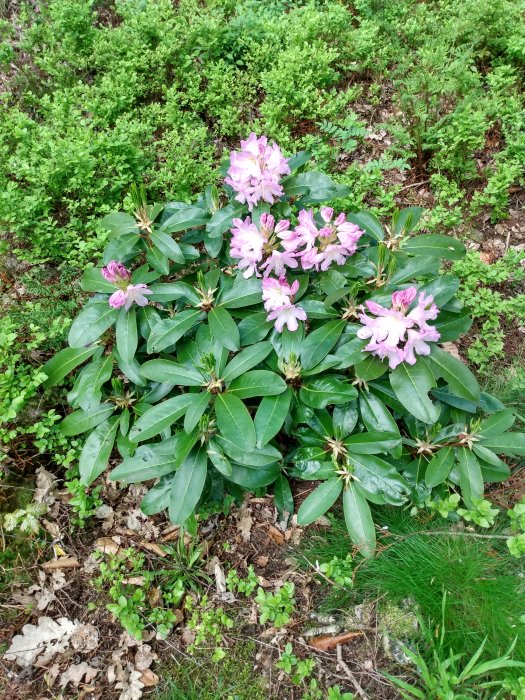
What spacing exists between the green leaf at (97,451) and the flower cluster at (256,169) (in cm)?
108

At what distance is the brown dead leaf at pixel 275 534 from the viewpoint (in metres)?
2.22

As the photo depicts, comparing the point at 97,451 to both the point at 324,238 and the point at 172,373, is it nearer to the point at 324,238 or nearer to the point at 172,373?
the point at 172,373

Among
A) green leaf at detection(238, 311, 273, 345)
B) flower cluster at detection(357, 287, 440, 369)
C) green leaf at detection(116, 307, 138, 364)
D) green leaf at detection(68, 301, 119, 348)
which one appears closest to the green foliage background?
green leaf at detection(68, 301, 119, 348)

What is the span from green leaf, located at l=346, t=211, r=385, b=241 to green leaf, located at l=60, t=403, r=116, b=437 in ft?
4.27

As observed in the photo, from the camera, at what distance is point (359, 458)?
184 centimetres

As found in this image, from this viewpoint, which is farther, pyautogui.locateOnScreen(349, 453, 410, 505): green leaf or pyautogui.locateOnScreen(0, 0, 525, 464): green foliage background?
pyautogui.locateOnScreen(0, 0, 525, 464): green foliage background

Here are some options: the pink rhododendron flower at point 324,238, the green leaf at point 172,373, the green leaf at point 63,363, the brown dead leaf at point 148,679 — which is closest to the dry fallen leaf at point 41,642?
the brown dead leaf at point 148,679

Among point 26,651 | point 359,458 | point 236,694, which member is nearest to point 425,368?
point 359,458

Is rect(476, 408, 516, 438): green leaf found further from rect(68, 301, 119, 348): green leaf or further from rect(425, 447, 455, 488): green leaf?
rect(68, 301, 119, 348): green leaf

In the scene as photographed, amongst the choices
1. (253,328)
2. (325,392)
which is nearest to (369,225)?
(253,328)

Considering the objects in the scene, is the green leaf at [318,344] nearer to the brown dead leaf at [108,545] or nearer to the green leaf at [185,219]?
the green leaf at [185,219]

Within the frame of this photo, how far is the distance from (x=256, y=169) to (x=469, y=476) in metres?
1.39

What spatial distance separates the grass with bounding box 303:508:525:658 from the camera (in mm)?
1744

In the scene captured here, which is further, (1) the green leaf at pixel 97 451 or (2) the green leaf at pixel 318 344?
(1) the green leaf at pixel 97 451
